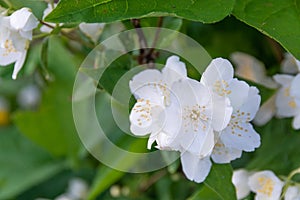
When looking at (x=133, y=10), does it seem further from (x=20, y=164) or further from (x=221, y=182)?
(x=20, y=164)

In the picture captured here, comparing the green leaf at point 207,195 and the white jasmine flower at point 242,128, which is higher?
the white jasmine flower at point 242,128

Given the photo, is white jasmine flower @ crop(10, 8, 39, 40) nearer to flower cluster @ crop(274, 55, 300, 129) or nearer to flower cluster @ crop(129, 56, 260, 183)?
flower cluster @ crop(129, 56, 260, 183)

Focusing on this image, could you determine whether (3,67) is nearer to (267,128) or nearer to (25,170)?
(267,128)

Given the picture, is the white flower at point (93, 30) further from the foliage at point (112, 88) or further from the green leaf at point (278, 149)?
the green leaf at point (278, 149)

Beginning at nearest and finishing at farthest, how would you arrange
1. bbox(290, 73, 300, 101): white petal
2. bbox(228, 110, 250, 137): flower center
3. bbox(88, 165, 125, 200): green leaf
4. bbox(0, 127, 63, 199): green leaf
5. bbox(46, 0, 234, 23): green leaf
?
bbox(46, 0, 234, 23): green leaf → bbox(228, 110, 250, 137): flower center → bbox(290, 73, 300, 101): white petal → bbox(88, 165, 125, 200): green leaf → bbox(0, 127, 63, 199): green leaf

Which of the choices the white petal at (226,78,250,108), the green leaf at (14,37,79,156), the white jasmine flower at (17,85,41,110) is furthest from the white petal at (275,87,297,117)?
the white jasmine flower at (17,85,41,110)

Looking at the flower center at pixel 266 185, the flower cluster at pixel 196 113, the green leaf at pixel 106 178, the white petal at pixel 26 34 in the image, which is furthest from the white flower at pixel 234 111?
the green leaf at pixel 106 178

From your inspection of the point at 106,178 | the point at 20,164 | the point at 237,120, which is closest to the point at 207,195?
the point at 237,120
